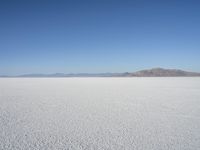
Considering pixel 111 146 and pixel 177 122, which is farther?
pixel 177 122

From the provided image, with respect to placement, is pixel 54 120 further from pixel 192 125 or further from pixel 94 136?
pixel 192 125

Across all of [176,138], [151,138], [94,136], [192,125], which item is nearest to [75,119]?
[94,136]

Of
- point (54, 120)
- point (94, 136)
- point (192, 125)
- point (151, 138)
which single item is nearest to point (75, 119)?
point (54, 120)

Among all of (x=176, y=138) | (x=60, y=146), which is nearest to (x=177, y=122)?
(x=176, y=138)

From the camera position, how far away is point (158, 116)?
4754mm

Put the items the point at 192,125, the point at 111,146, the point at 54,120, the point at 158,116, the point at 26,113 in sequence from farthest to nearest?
the point at 26,113 → the point at 158,116 → the point at 54,120 → the point at 192,125 → the point at 111,146

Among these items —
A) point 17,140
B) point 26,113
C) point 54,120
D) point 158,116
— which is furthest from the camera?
point 26,113

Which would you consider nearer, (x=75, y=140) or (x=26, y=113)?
(x=75, y=140)

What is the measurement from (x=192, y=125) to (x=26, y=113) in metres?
4.10

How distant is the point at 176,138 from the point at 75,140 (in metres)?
1.71

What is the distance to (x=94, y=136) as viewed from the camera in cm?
335

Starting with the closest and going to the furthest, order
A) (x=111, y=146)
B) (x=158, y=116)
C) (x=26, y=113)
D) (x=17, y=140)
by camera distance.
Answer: (x=111, y=146) < (x=17, y=140) < (x=158, y=116) < (x=26, y=113)

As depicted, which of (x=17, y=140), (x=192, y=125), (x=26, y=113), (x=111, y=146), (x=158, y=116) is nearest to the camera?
(x=111, y=146)

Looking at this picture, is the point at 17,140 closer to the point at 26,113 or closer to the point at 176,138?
the point at 26,113
